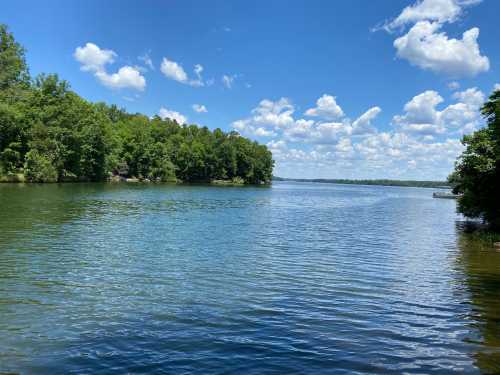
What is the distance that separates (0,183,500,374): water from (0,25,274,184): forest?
69.3 meters

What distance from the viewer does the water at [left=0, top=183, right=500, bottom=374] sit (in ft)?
31.6

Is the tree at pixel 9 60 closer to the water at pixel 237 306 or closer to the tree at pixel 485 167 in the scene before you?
the water at pixel 237 306

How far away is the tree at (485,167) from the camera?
33.2m

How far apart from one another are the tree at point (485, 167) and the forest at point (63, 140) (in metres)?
80.1

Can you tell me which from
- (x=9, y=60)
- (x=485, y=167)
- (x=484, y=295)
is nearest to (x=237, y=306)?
(x=484, y=295)

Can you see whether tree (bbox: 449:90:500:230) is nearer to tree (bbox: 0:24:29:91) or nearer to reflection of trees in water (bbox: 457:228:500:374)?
reflection of trees in water (bbox: 457:228:500:374)

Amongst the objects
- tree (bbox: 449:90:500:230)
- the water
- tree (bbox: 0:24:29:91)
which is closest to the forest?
tree (bbox: 0:24:29:91)

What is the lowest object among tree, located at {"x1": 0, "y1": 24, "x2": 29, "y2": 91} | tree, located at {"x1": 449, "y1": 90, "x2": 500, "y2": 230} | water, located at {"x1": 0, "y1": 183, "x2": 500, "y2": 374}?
water, located at {"x1": 0, "y1": 183, "x2": 500, "y2": 374}

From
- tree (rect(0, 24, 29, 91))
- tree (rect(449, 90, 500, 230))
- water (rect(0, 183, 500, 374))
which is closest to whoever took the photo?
water (rect(0, 183, 500, 374))

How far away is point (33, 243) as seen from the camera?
22.8 m

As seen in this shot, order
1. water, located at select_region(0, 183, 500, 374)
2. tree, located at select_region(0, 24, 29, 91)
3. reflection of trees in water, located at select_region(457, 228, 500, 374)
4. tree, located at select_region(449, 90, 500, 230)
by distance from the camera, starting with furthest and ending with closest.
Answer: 1. tree, located at select_region(0, 24, 29, 91)
2. tree, located at select_region(449, 90, 500, 230)
3. reflection of trees in water, located at select_region(457, 228, 500, 374)
4. water, located at select_region(0, 183, 500, 374)

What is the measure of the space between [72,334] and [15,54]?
96.7 meters

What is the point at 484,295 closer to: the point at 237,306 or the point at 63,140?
the point at 237,306

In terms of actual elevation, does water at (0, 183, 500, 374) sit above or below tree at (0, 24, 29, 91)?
below
